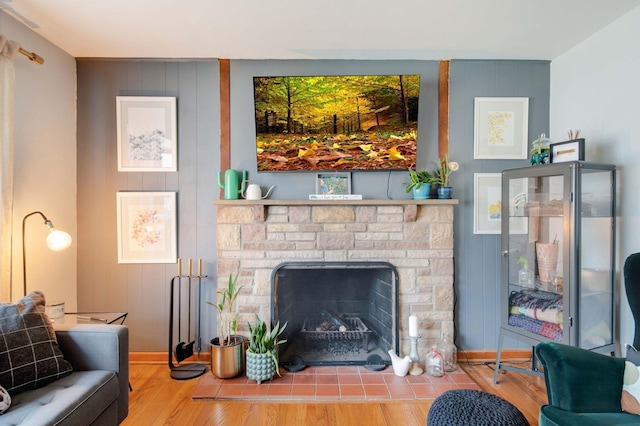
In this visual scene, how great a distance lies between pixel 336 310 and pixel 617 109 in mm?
2425

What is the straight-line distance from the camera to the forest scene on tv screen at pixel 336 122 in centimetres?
280

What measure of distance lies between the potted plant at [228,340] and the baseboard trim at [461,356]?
321 mm

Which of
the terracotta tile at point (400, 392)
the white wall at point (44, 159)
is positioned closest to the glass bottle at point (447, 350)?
the terracotta tile at point (400, 392)

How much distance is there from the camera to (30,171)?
8.05 ft

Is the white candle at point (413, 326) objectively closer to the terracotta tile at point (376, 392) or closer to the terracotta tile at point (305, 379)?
the terracotta tile at point (376, 392)

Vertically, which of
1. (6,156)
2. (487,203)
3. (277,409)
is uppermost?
(6,156)

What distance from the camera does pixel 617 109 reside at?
2354mm

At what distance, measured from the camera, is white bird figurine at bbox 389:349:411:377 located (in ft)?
8.53

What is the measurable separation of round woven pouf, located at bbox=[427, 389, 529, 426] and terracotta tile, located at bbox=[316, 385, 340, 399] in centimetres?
93

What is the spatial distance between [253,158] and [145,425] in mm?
1938

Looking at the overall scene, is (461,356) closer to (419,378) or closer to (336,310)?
(419,378)

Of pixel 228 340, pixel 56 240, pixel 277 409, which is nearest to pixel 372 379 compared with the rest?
pixel 277 409

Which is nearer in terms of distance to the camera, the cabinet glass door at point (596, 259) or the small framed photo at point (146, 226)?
the cabinet glass door at point (596, 259)

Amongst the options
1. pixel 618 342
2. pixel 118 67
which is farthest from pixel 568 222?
pixel 118 67
